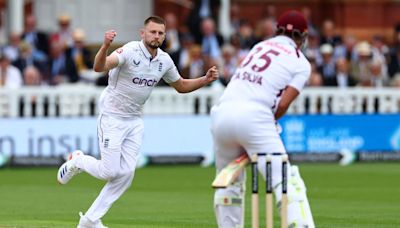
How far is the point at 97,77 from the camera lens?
78.6 feet

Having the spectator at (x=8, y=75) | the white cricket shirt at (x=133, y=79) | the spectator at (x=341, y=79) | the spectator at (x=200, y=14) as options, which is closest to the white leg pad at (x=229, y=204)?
the white cricket shirt at (x=133, y=79)

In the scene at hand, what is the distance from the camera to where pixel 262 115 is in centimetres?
1062

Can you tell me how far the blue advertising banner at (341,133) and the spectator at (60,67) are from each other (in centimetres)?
398

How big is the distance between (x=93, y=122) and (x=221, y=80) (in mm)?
2781

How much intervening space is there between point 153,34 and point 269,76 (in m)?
2.07

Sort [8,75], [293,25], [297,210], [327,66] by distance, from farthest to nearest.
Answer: [327,66], [8,75], [293,25], [297,210]

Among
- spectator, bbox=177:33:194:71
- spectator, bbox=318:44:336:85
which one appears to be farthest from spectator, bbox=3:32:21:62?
spectator, bbox=318:44:336:85

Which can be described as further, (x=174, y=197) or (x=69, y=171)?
(x=174, y=197)

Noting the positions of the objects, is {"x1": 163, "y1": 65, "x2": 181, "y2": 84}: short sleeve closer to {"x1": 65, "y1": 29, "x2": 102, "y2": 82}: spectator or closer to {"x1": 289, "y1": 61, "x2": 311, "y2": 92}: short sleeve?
{"x1": 289, "y1": 61, "x2": 311, "y2": 92}: short sleeve

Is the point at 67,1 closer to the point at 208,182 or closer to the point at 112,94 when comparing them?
the point at 208,182

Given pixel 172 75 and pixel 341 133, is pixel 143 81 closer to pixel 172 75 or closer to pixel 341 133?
pixel 172 75

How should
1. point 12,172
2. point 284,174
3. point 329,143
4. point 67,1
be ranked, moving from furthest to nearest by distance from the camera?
point 67,1 < point 329,143 < point 12,172 < point 284,174

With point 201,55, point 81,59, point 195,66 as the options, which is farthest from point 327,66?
point 81,59

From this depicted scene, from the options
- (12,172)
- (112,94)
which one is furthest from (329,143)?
(112,94)
